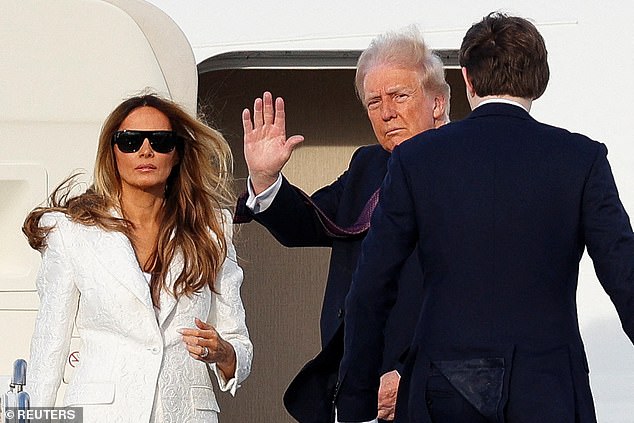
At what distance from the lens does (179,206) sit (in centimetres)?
281

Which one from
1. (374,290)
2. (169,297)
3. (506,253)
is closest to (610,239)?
(506,253)

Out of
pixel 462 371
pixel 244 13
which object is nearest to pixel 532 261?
pixel 462 371

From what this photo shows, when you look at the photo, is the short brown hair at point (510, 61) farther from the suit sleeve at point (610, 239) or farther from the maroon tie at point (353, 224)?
the maroon tie at point (353, 224)

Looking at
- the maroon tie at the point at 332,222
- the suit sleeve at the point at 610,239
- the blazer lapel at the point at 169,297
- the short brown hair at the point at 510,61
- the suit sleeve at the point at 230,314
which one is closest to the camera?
the suit sleeve at the point at 610,239

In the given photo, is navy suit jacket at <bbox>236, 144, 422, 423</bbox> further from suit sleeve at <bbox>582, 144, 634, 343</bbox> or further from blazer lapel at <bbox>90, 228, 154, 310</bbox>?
suit sleeve at <bbox>582, 144, 634, 343</bbox>

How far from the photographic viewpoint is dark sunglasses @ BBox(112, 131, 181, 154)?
2754mm

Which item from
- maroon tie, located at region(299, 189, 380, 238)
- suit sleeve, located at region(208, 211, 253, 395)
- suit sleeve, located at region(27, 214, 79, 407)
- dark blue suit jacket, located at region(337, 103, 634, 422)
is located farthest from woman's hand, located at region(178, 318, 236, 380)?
maroon tie, located at region(299, 189, 380, 238)

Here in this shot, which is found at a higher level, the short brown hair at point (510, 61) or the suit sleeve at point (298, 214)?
the short brown hair at point (510, 61)

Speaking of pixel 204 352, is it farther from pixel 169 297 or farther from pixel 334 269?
pixel 334 269

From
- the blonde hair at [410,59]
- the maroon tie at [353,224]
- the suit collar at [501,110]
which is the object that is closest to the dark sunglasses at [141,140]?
the maroon tie at [353,224]

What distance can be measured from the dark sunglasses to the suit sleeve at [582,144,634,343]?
917 mm

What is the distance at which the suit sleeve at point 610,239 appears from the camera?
7.55 feet

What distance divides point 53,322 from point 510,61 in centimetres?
101

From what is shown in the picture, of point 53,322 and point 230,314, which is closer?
point 53,322
